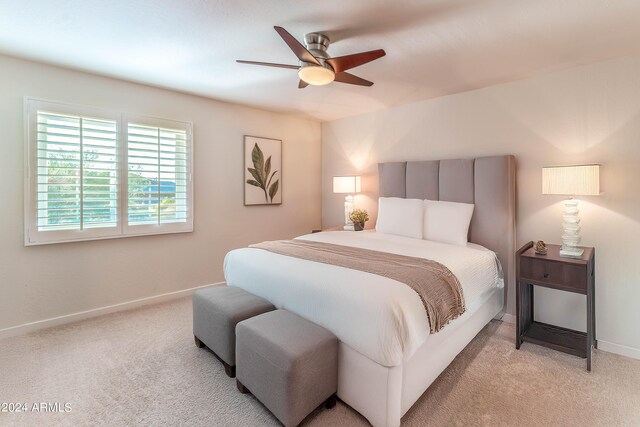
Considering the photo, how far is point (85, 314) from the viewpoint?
308 cm

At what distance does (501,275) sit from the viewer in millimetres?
2928

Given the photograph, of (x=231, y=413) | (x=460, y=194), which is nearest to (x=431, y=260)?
(x=460, y=194)

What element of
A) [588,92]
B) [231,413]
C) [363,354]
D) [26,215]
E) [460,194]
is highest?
[588,92]

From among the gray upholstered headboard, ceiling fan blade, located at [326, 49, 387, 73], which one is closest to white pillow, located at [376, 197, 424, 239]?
the gray upholstered headboard

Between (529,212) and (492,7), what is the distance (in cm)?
197

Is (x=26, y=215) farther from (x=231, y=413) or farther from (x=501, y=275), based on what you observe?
(x=501, y=275)

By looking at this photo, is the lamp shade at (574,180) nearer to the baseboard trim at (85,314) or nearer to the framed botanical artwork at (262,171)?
the framed botanical artwork at (262,171)

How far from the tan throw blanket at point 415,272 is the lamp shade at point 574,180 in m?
1.22

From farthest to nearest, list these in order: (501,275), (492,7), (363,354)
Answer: (501,275), (492,7), (363,354)

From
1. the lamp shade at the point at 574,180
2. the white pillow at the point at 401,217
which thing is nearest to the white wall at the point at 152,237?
the white pillow at the point at 401,217

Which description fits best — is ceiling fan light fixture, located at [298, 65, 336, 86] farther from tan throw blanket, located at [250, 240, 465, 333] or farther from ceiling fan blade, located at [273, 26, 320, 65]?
tan throw blanket, located at [250, 240, 465, 333]

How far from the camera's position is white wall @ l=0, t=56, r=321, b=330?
2.70 meters

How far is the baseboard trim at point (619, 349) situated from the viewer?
247 cm

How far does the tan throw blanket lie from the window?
1.75 meters
